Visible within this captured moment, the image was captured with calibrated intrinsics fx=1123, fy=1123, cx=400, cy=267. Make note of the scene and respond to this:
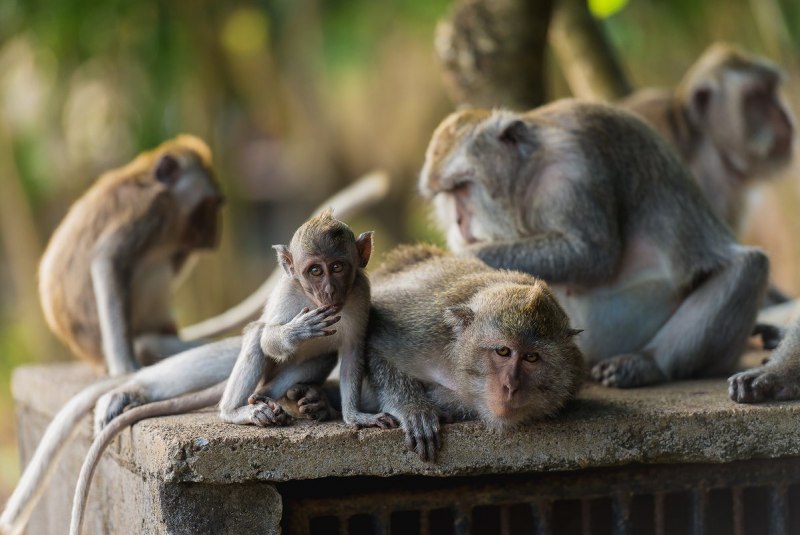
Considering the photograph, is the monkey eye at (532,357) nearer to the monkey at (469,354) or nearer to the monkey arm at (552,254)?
the monkey at (469,354)

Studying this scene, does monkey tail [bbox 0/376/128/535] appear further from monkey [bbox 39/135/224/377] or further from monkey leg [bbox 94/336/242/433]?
monkey [bbox 39/135/224/377]

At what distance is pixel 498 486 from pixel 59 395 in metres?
2.26

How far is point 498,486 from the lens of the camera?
443cm

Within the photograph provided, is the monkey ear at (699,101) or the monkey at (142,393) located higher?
the monkey ear at (699,101)

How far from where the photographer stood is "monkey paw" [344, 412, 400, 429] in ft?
13.0

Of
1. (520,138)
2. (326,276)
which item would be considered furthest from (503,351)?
(520,138)

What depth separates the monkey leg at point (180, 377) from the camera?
4.52 meters

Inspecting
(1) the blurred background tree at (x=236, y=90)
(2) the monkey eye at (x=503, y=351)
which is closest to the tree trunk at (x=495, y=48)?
(1) the blurred background tree at (x=236, y=90)

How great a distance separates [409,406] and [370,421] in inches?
6.4

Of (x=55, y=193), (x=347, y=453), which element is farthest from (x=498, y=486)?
(x=55, y=193)

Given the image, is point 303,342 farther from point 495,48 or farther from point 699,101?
point 699,101

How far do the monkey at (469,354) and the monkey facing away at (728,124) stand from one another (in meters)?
3.64

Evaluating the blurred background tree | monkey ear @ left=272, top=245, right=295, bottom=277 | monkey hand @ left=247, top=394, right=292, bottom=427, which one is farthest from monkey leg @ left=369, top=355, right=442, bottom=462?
the blurred background tree

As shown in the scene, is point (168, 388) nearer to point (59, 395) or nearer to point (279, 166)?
point (59, 395)
